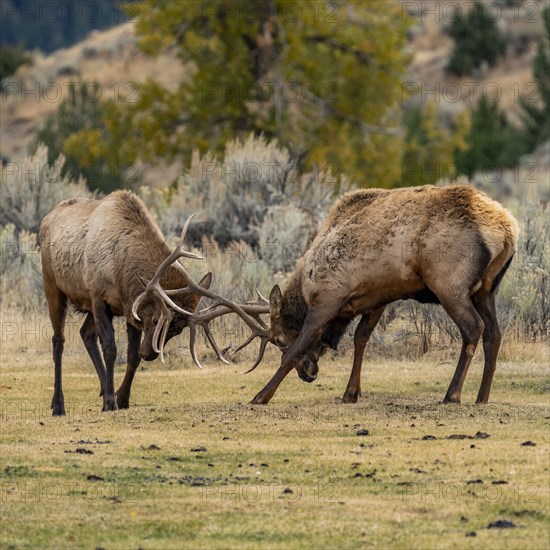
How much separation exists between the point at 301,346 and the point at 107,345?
177cm

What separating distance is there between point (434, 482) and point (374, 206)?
4.48m

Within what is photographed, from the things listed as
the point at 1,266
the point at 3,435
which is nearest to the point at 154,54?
the point at 1,266

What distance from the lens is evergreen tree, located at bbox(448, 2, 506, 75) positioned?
61.1 metres

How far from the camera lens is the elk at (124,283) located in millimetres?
12273

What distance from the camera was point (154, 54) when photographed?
1409 inches

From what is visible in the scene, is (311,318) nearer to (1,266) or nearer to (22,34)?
(1,266)

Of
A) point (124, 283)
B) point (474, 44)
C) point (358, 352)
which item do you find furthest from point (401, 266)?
point (474, 44)

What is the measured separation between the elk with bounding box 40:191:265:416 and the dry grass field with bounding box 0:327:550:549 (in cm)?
52

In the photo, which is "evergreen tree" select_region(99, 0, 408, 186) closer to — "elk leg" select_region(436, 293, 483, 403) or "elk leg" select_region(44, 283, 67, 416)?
"elk leg" select_region(44, 283, 67, 416)

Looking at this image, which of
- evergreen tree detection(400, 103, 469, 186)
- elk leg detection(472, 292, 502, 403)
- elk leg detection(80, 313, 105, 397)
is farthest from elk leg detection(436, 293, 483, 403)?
evergreen tree detection(400, 103, 469, 186)

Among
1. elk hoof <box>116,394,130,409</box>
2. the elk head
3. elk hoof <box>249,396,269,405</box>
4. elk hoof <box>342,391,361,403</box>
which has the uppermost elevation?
the elk head

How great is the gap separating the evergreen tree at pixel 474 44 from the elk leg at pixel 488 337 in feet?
163

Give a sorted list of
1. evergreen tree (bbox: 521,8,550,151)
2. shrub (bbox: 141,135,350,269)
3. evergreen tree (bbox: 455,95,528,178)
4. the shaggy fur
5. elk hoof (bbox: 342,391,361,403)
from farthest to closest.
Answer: evergreen tree (bbox: 521,8,550,151), evergreen tree (bbox: 455,95,528,178), shrub (bbox: 141,135,350,269), elk hoof (bbox: 342,391,361,403), the shaggy fur

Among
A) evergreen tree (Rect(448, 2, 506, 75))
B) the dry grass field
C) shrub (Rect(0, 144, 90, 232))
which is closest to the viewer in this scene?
the dry grass field
